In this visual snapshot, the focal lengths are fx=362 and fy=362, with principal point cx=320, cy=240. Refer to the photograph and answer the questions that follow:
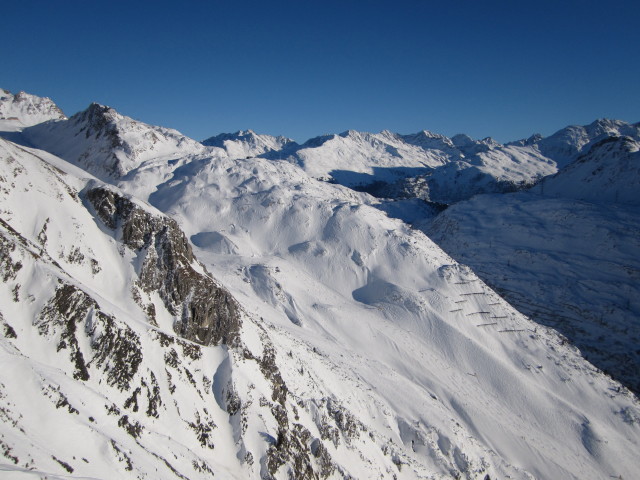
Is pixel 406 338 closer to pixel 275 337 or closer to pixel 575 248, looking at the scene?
pixel 275 337

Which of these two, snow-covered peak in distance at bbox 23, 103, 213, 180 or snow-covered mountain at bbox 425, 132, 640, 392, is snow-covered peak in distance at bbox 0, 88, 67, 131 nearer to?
snow-covered peak in distance at bbox 23, 103, 213, 180

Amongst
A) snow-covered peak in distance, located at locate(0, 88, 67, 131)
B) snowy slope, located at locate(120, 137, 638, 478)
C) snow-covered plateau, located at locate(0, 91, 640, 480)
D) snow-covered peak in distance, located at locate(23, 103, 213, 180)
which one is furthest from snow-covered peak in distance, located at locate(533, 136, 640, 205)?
snow-covered peak in distance, located at locate(0, 88, 67, 131)

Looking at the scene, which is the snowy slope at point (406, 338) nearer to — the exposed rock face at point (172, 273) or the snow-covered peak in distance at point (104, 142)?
the exposed rock face at point (172, 273)

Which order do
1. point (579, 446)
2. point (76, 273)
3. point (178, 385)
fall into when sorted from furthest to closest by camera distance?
point (579, 446) → point (76, 273) → point (178, 385)

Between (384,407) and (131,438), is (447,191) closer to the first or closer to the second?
(384,407)

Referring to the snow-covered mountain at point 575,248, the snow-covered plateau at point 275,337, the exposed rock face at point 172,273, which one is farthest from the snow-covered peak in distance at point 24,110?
the snow-covered mountain at point 575,248

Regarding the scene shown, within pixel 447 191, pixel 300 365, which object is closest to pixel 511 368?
pixel 300 365
